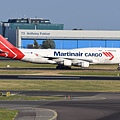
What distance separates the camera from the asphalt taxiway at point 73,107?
32.2m

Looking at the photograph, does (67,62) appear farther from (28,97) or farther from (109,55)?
(28,97)

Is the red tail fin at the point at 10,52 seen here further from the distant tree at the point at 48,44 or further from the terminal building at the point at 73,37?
the terminal building at the point at 73,37

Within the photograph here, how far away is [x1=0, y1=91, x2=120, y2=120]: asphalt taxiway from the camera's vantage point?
32250 millimetres

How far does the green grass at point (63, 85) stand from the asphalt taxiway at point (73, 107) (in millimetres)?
6030

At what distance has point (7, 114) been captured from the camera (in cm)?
3262

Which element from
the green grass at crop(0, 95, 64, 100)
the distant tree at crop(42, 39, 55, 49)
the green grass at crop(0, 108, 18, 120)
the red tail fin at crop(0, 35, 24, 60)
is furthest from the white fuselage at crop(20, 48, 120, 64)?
the distant tree at crop(42, 39, 55, 49)

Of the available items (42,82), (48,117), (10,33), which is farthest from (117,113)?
(10,33)

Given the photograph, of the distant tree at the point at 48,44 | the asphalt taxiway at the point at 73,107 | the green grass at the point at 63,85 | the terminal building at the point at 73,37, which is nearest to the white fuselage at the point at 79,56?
the green grass at the point at 63,85

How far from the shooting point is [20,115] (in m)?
32.6

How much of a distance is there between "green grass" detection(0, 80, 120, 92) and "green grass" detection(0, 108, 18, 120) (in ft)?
57.4

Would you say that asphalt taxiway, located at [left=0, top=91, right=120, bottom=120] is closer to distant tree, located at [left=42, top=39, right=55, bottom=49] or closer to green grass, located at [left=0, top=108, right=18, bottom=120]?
green grass, located at [left=0, top=108, right=18, bottom=120]

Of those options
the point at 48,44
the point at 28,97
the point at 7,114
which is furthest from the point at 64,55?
the point at 48,44

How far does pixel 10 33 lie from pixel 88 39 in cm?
3158

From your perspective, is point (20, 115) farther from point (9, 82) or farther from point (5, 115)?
point (9, 82)
